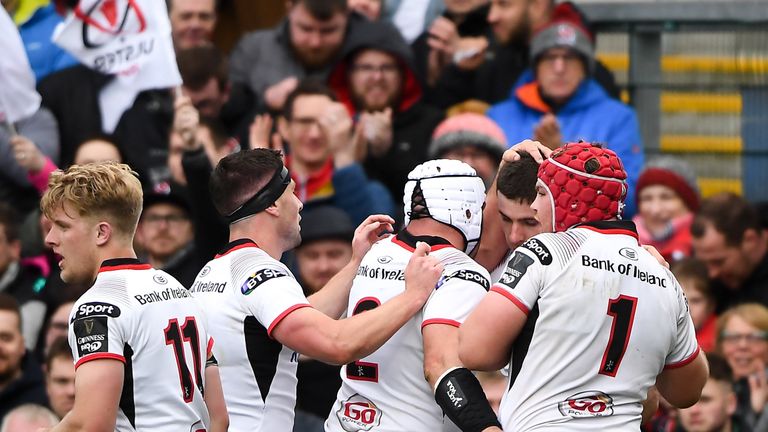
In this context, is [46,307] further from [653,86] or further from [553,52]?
[653,86]

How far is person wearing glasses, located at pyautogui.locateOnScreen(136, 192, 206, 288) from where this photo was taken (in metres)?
12.1

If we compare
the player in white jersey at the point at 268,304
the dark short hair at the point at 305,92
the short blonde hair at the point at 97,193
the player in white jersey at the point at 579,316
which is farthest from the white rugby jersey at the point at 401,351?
the dark short hair at the point at 305,92

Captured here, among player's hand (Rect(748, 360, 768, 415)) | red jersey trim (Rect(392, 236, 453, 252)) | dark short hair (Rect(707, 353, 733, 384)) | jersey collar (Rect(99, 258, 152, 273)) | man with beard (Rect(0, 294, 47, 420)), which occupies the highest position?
jersey collar (Rect(99, 258, 152, 273))

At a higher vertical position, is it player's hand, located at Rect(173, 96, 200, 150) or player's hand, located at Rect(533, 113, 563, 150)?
player's hand, located at Rect(173, 96, 200, 150)

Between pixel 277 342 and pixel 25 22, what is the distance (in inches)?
260

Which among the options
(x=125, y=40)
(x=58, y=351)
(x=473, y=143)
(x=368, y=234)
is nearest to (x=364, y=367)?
(x=368, y=234)

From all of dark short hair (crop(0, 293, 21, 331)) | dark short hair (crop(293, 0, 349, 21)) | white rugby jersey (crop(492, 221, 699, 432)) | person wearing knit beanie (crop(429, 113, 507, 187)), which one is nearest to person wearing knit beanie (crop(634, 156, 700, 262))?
person wearing knit beanie (crop(429, 113, 507, 187))

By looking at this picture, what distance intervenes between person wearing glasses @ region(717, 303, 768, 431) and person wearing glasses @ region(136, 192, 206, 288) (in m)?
3.95

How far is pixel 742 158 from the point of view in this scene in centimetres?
1385

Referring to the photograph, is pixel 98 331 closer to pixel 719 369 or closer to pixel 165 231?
pixel 165 231

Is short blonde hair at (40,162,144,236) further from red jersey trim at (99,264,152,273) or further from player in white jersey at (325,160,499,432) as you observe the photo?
player in white jersey at (325,160,499,432)

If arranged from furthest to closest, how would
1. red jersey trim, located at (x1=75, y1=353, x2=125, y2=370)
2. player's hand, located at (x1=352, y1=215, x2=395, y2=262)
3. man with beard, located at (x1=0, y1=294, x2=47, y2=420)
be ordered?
man with beard, located at (x1=0, y1=294, x2=47, y2=420)
player's hand, located at (x1=352, y1=215, x2=395, y2=262)
red jersey trim, located at (x1=75, y1=353, x2=125, y2=370)

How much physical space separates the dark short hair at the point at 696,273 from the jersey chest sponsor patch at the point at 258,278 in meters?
4.76

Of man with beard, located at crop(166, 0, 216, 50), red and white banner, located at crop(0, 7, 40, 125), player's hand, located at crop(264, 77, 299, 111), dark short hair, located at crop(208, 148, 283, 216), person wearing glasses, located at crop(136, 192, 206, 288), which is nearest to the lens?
dark short hair, located at crop(208, 148, 283, 216)
